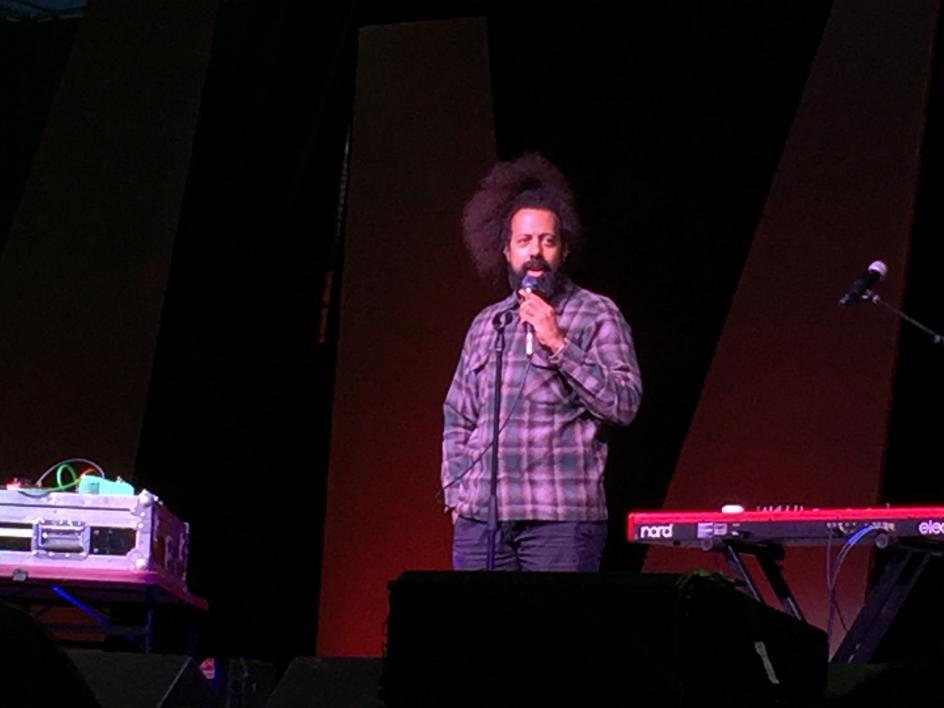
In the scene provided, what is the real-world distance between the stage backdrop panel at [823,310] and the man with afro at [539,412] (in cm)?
167

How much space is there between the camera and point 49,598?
498 centimetres

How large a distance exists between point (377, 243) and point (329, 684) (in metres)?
3.36

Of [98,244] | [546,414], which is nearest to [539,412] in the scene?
[546,414]

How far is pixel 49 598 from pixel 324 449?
137 cm

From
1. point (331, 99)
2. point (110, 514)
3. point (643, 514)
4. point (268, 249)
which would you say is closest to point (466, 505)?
point (643, 514)

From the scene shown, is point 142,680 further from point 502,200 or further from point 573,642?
point 502,200

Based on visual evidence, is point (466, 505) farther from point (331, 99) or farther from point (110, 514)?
point (331, 99)

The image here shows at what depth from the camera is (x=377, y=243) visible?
6.02 m

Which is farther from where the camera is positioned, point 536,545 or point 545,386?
point 545,386

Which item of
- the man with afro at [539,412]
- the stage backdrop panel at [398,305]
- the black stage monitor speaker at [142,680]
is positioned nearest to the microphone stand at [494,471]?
the man with afro at [539,412]

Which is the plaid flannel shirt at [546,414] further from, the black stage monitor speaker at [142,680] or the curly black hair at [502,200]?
the black stage monitor speaker at [142,680]

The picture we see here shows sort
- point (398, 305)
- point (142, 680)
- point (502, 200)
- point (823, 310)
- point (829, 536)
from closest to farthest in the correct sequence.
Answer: point (142, 680) → point (829, 536) → point (502, 200) → point (823, 310) → point (398, 305)

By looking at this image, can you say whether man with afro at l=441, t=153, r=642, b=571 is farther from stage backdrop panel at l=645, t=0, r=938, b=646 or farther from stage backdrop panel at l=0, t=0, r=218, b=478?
stage backdrop panel at l=0, t=0, r=218, b=478

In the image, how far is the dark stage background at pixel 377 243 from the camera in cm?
543
